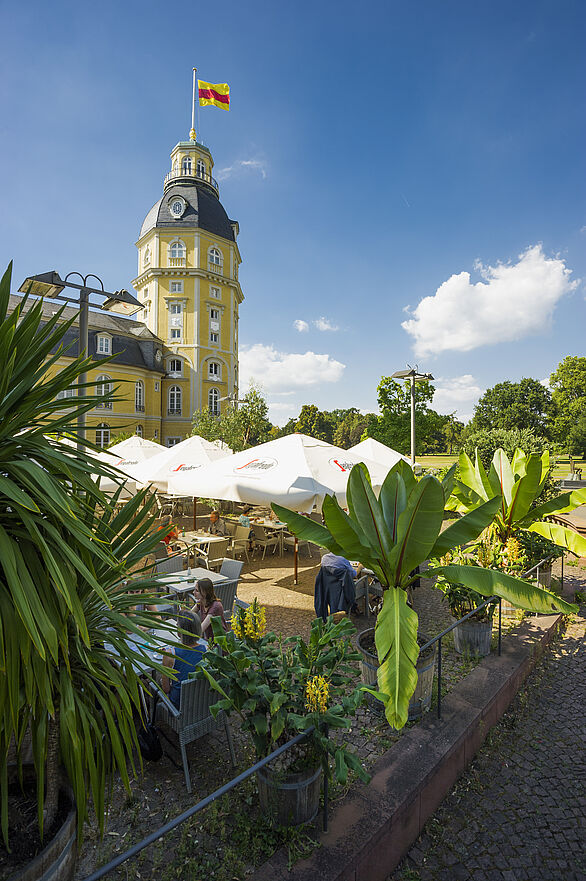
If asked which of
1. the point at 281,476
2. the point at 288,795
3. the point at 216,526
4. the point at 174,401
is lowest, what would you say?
the point at 288,795

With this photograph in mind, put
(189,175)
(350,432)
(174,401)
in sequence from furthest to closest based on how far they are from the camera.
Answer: (350,432) → (189,175) → (174,401)

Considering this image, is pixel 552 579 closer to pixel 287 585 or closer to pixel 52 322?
pixel 287 585

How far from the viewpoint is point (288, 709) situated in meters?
3.41

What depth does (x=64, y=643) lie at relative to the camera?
211 centimetres

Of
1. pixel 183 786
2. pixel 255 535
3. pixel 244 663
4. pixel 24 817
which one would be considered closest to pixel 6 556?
pixel 24 817

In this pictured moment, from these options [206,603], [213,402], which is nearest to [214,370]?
[213,402]

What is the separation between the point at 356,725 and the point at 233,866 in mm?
2251

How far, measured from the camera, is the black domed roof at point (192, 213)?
46594mm

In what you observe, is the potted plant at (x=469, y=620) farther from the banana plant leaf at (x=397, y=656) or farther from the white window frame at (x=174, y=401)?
the white window frame at (x=174, y=401)

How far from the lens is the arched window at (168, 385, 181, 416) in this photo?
45.7m

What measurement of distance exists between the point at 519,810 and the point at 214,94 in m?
59.7

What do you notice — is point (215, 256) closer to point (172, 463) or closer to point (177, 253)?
point (177, 253)

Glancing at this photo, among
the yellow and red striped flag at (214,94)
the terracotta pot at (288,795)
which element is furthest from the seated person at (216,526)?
the yellow and red striped flag at (214,94)

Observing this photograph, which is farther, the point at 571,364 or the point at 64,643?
the point at 571,364
